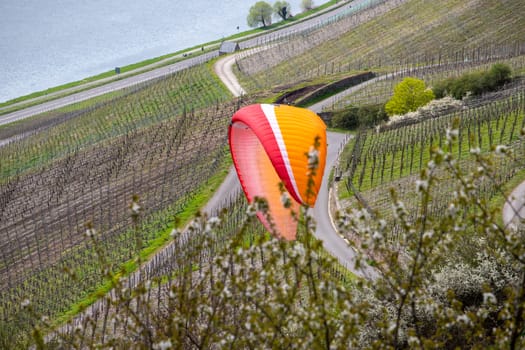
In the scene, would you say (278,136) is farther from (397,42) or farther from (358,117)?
(397,42)

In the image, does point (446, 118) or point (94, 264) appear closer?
point (94, 264)

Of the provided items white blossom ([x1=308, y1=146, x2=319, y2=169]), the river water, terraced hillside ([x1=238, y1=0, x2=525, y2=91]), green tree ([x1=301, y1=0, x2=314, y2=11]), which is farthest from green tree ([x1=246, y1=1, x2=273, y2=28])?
white blossom ([x1=308, y1=146, x2=319, y2=169])

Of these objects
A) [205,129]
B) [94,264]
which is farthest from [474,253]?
[205,129]

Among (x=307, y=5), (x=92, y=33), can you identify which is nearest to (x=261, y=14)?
(x=307, y=5)

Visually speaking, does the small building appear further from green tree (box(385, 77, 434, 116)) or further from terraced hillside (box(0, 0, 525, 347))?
green tree (box(385, 77, 434, 116))

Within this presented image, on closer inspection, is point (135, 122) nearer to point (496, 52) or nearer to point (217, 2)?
point (496, 52)
